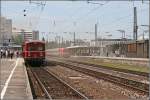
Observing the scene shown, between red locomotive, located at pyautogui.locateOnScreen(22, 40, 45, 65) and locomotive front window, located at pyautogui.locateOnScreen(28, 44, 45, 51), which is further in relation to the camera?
locomotive front window, located at pyautogui.locateOnScreen(28, 44, 45, 51)

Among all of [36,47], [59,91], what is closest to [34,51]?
[36,47]

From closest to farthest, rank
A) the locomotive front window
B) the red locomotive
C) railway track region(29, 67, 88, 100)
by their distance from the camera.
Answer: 1. railway track region(29, 67, 88, 100)
2. the red locomotive
3. the locomotive front window

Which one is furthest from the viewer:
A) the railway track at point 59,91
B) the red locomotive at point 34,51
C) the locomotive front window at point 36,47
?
the locomotive front window at point 36,47

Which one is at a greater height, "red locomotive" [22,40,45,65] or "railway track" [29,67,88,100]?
"red locomotive" [22,40,45,65]

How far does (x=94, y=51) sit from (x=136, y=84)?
72714mm

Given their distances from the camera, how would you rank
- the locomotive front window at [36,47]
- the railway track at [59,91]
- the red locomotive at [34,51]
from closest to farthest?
the railway track at [59,91] < the red locomotive at [34,51] < the locomotive front window at [36,47]

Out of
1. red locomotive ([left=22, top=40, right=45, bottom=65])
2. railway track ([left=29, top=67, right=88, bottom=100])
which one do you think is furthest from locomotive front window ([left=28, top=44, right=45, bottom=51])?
railway track ([left=29, top=67, right=88, bottom=100])

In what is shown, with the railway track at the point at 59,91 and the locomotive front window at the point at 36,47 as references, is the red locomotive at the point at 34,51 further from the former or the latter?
the railway track at the point at 59,91

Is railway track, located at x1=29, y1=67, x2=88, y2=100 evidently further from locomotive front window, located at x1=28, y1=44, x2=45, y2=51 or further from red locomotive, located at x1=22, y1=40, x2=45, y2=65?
locomotive front window, located at x1=28, y1=44, x2=45, y2=51

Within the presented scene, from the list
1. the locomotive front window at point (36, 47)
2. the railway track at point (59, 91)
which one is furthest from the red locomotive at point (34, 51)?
the railway track at point (59, 91)

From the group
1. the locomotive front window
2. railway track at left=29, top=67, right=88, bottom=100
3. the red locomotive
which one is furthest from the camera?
the locomotive front window

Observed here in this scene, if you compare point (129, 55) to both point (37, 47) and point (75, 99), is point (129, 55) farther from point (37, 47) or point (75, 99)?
point (75, 99)

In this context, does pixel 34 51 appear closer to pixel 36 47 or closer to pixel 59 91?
pixel 36 47

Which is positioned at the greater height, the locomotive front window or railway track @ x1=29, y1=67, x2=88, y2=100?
the locomotive front window
